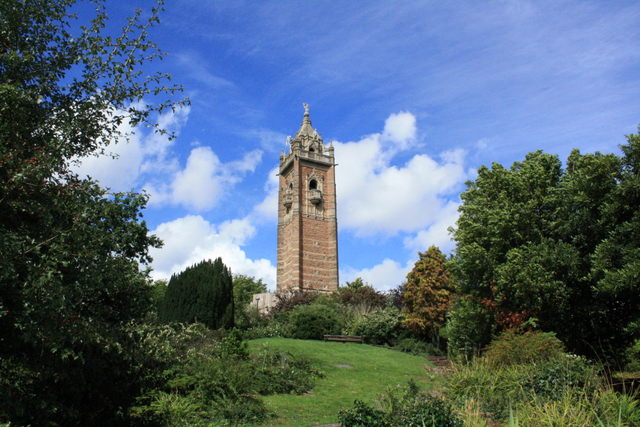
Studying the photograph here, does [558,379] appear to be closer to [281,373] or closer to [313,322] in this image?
[281,373]

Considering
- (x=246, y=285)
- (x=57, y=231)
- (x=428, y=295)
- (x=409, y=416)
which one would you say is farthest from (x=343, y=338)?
(x=246, y=285)

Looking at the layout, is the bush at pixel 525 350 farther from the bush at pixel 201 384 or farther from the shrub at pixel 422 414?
the bush at pixel 201 384

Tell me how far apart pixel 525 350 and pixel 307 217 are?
35892 mm

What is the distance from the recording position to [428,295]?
77.4ft

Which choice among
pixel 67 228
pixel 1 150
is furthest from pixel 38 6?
pixel 67 228

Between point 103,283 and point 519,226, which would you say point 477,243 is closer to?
point 519,226

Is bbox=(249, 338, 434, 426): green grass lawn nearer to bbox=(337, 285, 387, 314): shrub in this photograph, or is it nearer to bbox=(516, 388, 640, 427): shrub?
bbox=(516, 388, 640, 427): shrub

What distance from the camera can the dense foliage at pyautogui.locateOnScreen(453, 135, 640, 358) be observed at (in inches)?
465

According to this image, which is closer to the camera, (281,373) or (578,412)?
(578,412)

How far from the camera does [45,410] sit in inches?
220

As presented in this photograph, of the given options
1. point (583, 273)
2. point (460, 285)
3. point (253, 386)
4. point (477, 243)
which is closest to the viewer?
point (253, 386)

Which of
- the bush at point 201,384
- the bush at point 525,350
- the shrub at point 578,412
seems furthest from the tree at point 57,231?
the bush at point 525,350

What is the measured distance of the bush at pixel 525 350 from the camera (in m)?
10.9

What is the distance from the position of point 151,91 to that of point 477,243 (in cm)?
1283
